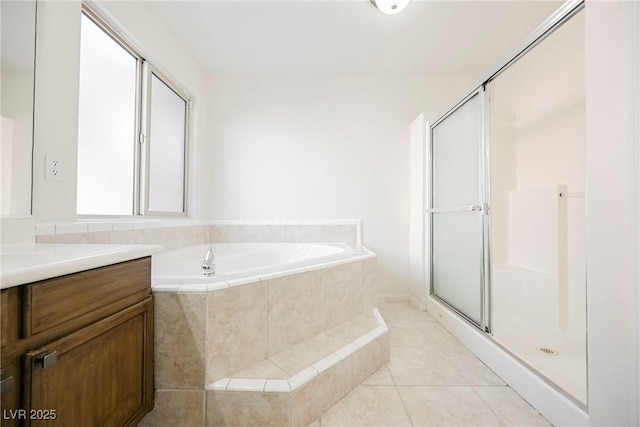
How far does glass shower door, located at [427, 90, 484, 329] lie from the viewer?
1620 mm

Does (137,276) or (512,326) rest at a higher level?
(137,276)

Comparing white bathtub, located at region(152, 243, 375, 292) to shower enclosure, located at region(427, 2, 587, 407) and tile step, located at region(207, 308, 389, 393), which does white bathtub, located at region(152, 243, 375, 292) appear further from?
shower enclosure, located at region(427, 2, 587, 407)

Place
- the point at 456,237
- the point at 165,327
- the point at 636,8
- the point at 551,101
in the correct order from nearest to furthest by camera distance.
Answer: the point at 636,8
the point at 165,327
the point at 456,237
the point at 551,101

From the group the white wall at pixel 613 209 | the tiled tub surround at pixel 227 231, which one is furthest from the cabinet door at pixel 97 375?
the white wall at pixel 613 209

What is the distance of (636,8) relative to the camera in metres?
0.74

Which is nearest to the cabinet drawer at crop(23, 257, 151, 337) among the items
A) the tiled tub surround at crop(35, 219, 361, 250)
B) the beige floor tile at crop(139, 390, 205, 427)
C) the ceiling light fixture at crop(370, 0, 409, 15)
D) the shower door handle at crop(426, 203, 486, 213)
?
the beige floor tile at crop(139, 390, 205, 427)

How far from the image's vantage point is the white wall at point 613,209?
0.74 meters

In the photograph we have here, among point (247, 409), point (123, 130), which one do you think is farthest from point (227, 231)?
point (247, 409)

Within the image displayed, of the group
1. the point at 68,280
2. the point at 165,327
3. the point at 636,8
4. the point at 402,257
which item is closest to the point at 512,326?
the point at 402,257

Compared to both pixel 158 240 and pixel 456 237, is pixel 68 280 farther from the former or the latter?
pixel 456 237

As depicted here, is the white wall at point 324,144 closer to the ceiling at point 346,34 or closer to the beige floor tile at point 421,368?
the ceiling at point 346,34

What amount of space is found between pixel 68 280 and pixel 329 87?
258 cm

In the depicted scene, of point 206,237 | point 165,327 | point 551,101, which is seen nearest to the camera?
point 165,327

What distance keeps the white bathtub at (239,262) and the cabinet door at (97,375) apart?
171 mm
